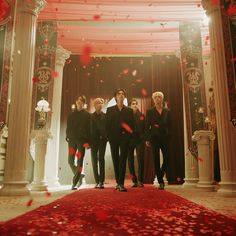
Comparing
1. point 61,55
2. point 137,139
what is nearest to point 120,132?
point 137,139

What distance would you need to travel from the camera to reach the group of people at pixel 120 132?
4020 mm

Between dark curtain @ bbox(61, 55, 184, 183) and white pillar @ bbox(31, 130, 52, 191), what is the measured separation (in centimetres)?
302

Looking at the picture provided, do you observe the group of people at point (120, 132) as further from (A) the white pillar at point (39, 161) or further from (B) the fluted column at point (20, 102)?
(B) the fluted column at point (20, 102)

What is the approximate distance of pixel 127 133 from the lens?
3982 mm

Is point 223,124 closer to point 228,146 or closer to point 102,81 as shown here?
point 228,146

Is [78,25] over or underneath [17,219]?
over

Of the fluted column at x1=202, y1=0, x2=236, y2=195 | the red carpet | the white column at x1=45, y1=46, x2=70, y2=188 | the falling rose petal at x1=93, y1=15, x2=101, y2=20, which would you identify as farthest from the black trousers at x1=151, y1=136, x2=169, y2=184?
the falling rose petal at x1=93, y1=15, x2=101, y2=20

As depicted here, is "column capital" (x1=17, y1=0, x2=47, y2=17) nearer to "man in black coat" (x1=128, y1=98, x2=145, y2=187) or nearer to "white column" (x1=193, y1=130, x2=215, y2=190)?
"man in black coat" (x1=128, y1=98, x2=145, y2=187)

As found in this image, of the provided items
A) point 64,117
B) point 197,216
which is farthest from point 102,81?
point 197,216

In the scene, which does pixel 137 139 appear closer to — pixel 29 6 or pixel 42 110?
pixel 42 110

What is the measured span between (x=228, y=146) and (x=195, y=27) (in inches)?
132

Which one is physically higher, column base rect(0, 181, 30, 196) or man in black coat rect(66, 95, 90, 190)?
man in black coat rect(66, 95, 90, 190)

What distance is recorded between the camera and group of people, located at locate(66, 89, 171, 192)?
4.02 metres

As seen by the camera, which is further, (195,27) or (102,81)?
(102,81)
